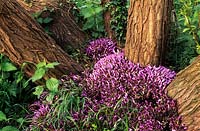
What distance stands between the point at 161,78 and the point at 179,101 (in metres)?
0.42

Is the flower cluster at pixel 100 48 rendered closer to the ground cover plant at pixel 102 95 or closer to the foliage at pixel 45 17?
the ground cover plant at pixel 102 95

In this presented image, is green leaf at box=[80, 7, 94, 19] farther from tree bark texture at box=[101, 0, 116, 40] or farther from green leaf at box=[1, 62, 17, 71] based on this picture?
green leaf at box=[1, 62, 17, 71]

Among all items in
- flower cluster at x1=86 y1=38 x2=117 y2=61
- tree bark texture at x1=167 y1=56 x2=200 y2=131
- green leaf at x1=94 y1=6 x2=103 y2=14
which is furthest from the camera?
green leaf at x1=94 y1=6 x2=103 y2=14

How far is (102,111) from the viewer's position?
394cm

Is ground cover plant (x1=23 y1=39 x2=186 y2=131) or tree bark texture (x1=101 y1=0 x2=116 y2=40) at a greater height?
tree bark texture (x1=101 y1=0 x2=116 y2=40)

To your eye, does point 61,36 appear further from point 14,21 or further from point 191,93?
point 191,93

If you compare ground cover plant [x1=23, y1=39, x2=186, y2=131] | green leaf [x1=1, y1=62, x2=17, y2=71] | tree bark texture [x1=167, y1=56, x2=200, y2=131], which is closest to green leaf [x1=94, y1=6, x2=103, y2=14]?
ground cover plant [x1=23, y1=39, x2=186, y2=131]

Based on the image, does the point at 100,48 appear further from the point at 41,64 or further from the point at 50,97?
the point at 50,97

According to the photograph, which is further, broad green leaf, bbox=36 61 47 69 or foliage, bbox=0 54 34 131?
foliage, bbox=0 54 34 131

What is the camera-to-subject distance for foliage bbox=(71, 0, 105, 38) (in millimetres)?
5402

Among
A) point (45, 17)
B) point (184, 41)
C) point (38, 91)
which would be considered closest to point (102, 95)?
point (38, 91)

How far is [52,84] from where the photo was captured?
433 cm

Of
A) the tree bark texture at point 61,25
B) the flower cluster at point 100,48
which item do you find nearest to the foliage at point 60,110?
the flower cluster at point 100,48

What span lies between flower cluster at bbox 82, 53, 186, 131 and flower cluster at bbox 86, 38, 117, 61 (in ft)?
1.87
